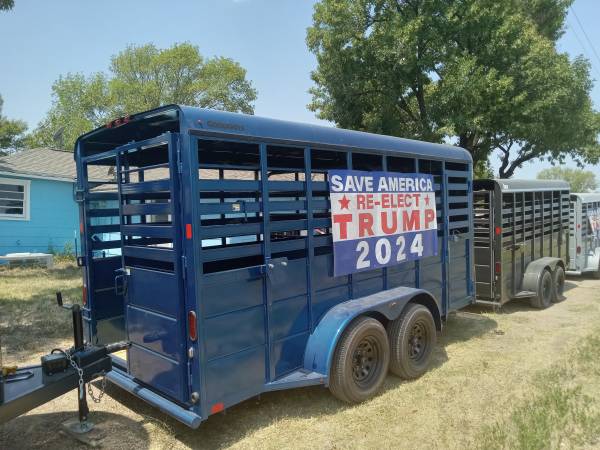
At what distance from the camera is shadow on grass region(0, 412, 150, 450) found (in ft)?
12.3

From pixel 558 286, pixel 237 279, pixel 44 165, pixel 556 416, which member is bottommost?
pixel 556 416

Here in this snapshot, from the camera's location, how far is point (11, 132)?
33938 mm

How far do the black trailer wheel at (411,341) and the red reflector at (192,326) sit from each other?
231 centimetres

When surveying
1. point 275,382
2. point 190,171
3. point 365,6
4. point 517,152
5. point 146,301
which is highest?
point 365,6

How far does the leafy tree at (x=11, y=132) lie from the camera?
32.5 m

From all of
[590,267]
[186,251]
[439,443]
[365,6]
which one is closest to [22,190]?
[365,6]

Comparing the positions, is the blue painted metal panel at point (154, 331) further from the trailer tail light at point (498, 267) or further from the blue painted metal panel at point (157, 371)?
the trailer tail light at point (498, 267)

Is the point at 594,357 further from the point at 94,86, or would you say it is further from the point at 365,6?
the point at 94,86

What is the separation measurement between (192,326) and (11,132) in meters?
37.5

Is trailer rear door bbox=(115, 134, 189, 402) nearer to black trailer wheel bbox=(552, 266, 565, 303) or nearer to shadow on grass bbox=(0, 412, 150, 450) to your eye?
shadow on grass bbox=(0, 412, 150, 450)

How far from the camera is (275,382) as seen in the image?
3.94 m

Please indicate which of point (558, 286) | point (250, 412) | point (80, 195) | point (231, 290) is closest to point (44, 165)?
point (80, 195)

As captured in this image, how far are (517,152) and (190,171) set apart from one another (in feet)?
74.2

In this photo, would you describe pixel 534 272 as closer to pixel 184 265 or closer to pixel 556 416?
pixel 556 416
